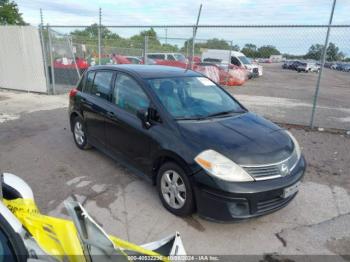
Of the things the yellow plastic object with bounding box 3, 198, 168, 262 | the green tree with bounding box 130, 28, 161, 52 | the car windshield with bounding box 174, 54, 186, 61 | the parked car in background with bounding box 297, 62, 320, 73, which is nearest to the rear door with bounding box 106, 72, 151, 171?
the yellow plastic object with bounding box 3, 198, 168, 262

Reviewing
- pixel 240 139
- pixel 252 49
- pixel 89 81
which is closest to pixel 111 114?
pixel 89 81

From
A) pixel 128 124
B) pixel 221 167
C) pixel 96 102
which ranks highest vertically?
pixel 96 102

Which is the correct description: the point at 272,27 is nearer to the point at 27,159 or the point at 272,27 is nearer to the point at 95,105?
the point at 95,105

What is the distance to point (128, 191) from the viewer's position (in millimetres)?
4004

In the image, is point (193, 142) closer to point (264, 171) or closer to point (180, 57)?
point (264, 171)

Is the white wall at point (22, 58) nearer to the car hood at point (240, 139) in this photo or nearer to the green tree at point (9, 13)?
the car hood at point (240, 139)

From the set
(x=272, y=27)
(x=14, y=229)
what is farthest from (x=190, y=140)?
(x=272, y=27)

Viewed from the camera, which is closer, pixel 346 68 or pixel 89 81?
pixel 89 81

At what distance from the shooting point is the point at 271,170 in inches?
119

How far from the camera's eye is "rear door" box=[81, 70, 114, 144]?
4500 mm

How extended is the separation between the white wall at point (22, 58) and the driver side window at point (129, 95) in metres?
8.03

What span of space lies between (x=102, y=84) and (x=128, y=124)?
1.12 metres

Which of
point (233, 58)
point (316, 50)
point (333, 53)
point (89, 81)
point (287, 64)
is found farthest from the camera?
point (287, 64)

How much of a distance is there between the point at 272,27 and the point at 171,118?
4.81 m
